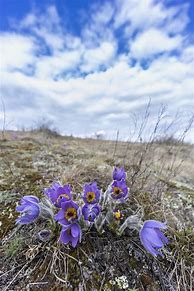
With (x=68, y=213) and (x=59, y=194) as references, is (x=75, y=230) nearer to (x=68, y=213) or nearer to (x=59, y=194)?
(x=68, y=213)

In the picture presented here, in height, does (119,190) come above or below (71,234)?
above

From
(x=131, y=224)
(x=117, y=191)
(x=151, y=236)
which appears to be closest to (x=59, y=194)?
(x=117, y=191)

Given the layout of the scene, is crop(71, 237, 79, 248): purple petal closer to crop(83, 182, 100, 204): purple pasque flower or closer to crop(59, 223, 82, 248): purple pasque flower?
crop(59, 223, 82, 248): purple pasque flower

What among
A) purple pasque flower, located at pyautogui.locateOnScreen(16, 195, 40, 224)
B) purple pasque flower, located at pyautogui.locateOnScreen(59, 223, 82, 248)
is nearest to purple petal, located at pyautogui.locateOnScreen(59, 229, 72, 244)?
purple pasque flower, located at pyautogui.locateOnScreen(59, 223, 82, 248)

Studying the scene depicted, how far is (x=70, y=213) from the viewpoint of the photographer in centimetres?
146

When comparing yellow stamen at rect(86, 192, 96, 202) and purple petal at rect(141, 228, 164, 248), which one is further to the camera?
yellow stamen at rect(86, 192, 96, 202)

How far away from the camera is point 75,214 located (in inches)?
57.5

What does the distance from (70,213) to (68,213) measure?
1 centimetres

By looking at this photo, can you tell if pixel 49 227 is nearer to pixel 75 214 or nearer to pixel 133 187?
pixel 75 214

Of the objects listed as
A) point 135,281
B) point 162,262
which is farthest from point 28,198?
point 162,262

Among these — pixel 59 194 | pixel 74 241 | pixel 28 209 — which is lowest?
pixel 74 241

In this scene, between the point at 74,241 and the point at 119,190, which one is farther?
the point at 119,190

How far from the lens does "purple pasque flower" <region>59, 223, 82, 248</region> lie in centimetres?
142

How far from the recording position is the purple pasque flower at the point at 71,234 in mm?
1423
